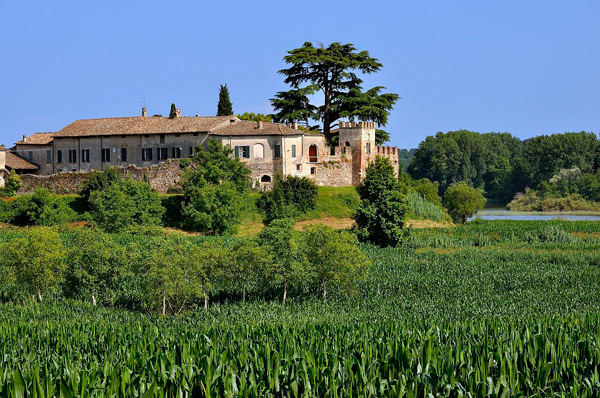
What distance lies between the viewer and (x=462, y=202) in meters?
86.5

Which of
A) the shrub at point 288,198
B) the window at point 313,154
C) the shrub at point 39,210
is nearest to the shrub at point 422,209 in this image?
the window at point 313,154

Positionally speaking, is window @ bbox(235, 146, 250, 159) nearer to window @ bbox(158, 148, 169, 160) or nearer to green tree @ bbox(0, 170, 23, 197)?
window @ bbox(158, 148, 169, 160)

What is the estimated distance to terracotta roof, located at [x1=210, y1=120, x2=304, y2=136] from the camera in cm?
6047

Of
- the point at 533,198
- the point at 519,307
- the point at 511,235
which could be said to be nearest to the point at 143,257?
the point at 519,307

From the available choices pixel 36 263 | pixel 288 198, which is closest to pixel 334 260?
pixel 36 263

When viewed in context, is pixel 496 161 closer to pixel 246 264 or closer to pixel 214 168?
pixel 214 168

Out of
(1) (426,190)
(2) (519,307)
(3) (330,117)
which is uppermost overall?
(3) (330,117)

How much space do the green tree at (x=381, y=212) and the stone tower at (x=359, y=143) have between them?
758 cm

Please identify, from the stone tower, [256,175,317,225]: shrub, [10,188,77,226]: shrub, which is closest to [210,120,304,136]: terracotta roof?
[256,175,317,225]: shrub

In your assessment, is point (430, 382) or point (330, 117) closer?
point (430, 382)

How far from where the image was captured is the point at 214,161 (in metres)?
58.4

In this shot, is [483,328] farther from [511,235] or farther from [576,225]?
[576,225]

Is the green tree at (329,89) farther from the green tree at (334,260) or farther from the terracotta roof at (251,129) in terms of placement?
the green tree at (334,260)

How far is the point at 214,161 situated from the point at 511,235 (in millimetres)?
22358
